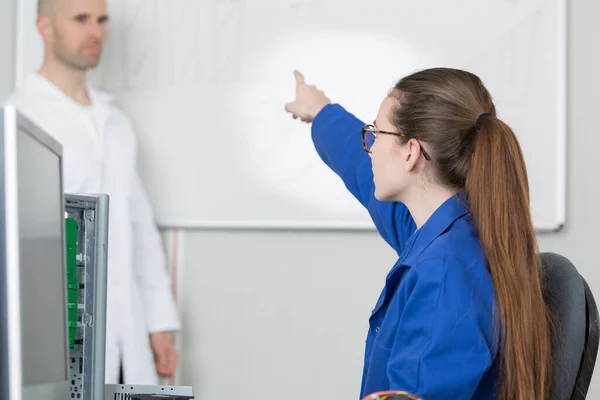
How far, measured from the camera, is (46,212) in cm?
85

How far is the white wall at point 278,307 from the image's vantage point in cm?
241

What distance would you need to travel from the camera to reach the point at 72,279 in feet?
3.84

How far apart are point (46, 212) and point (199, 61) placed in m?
1.78

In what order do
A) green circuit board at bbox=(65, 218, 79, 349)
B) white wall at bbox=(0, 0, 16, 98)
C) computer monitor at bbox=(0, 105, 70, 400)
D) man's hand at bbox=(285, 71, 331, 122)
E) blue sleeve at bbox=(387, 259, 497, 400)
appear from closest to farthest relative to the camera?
1. computer monitor at bbox=(0, 105, 70, 400)
2. blue sleeve at bbox=(387, 259, 497, 400)
3. green circuit board at bbox=(65, 218, 79, 349)
4. man's hand at bbox=(285, 71, 331, 122)
5. white wall at bbox=(0, 0, 16, 98)

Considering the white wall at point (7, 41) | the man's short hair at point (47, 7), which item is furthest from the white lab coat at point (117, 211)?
the white wall at point (7, 41)

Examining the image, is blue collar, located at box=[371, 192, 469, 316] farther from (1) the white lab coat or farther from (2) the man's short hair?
(2) the man's short hair

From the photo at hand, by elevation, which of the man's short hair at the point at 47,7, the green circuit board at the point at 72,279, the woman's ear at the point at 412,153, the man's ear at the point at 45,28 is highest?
the man's short hair at the point at 47,7

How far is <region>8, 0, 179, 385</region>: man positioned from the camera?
2301mm

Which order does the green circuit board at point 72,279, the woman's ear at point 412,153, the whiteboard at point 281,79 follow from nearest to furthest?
the green circuit board at point 72,279 < the woman's ear at point 412,153 < the whiteboard at point 281,79

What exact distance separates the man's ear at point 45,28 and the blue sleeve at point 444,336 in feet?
5.98

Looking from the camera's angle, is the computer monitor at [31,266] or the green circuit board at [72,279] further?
the green circuit board at [72,279]

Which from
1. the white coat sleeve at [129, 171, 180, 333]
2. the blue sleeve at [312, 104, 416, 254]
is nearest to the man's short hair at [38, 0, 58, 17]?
the white coat sleeve at [129, 171, 180, 333]

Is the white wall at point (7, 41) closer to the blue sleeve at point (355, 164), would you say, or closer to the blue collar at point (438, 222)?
the blue sleeve at point (355, 164)

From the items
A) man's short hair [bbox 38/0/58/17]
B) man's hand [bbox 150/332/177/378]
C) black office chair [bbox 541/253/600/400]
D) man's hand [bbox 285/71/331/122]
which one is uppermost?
man's short hair [bbox 38/0/58/17]
